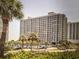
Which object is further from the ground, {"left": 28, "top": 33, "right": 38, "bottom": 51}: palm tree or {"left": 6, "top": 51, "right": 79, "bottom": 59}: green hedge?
{"left": 28, "top": 33, "right": 38, "bottom": 51}: palm tree

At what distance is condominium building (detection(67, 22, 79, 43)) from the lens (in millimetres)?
2434

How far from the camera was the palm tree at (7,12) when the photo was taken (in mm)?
2295

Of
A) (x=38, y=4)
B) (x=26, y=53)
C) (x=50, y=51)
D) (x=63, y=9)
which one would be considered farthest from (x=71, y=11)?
(x=26, y=53)

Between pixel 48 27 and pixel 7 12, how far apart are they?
2.02ft

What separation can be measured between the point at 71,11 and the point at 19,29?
2.66 feet

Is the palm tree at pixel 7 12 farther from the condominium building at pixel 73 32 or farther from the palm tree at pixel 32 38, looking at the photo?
the condominium building at pixel 73 32

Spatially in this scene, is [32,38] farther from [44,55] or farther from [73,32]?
[73,32]

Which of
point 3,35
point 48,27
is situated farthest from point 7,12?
point 48,27

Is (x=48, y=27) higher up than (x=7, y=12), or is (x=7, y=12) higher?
(x=7, y=12)

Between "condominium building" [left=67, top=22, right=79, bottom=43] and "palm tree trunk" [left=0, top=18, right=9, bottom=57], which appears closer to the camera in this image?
"palm tree trunk" [left=0, top=18, right=9, bottom=57]

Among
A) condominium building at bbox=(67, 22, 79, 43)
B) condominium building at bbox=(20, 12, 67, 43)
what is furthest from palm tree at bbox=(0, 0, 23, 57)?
condominium building at bbox=(67, 22, 79, 43)

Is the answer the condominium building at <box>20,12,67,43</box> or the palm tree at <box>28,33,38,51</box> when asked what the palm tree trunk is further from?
the palm tree at <box>28,33,38,51</box>

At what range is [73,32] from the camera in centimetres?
246

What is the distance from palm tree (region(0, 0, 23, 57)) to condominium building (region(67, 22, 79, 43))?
0.75 meters
